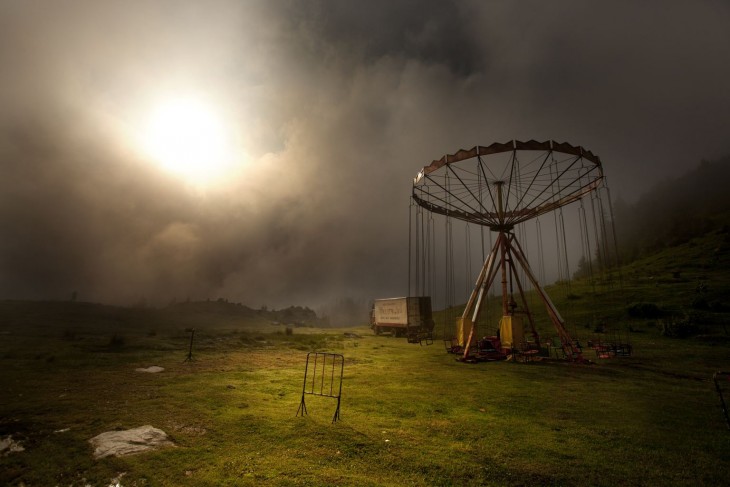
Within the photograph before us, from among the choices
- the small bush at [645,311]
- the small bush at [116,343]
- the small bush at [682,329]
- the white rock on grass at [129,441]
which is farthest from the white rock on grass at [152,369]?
the small bush at [645,311]

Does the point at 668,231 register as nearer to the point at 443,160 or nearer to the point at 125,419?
the point at 443,160

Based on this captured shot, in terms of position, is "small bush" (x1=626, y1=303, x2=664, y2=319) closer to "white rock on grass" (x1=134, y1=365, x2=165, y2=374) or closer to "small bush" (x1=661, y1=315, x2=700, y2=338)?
"small bush" (x1=661, y1=315, x2=700, y2=338)

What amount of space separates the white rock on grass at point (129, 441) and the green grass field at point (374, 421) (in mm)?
279

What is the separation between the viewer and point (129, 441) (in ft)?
25.5

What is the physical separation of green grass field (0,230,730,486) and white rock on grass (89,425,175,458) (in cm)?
28

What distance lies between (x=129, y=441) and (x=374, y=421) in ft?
20.2

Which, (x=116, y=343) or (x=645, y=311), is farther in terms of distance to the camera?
(x=645, y=311)

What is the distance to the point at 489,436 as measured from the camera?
332 inches

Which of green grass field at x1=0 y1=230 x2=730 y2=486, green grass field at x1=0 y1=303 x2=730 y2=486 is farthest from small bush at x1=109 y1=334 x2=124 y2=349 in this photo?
green grass field at x1=0 y1=303 x2=730 y2=486

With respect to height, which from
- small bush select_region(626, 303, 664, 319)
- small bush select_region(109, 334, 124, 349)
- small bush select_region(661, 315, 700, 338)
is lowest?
small bush select_region(109, 334, 124, 349)

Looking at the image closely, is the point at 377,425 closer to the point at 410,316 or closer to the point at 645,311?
the point at 410,316

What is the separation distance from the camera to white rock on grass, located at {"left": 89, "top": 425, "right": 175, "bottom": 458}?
7.30 meters

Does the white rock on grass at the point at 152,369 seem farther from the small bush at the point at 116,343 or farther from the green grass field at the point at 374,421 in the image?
the small bush at the point at 116,343

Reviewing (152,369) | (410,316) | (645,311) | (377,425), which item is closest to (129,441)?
(377,425)
